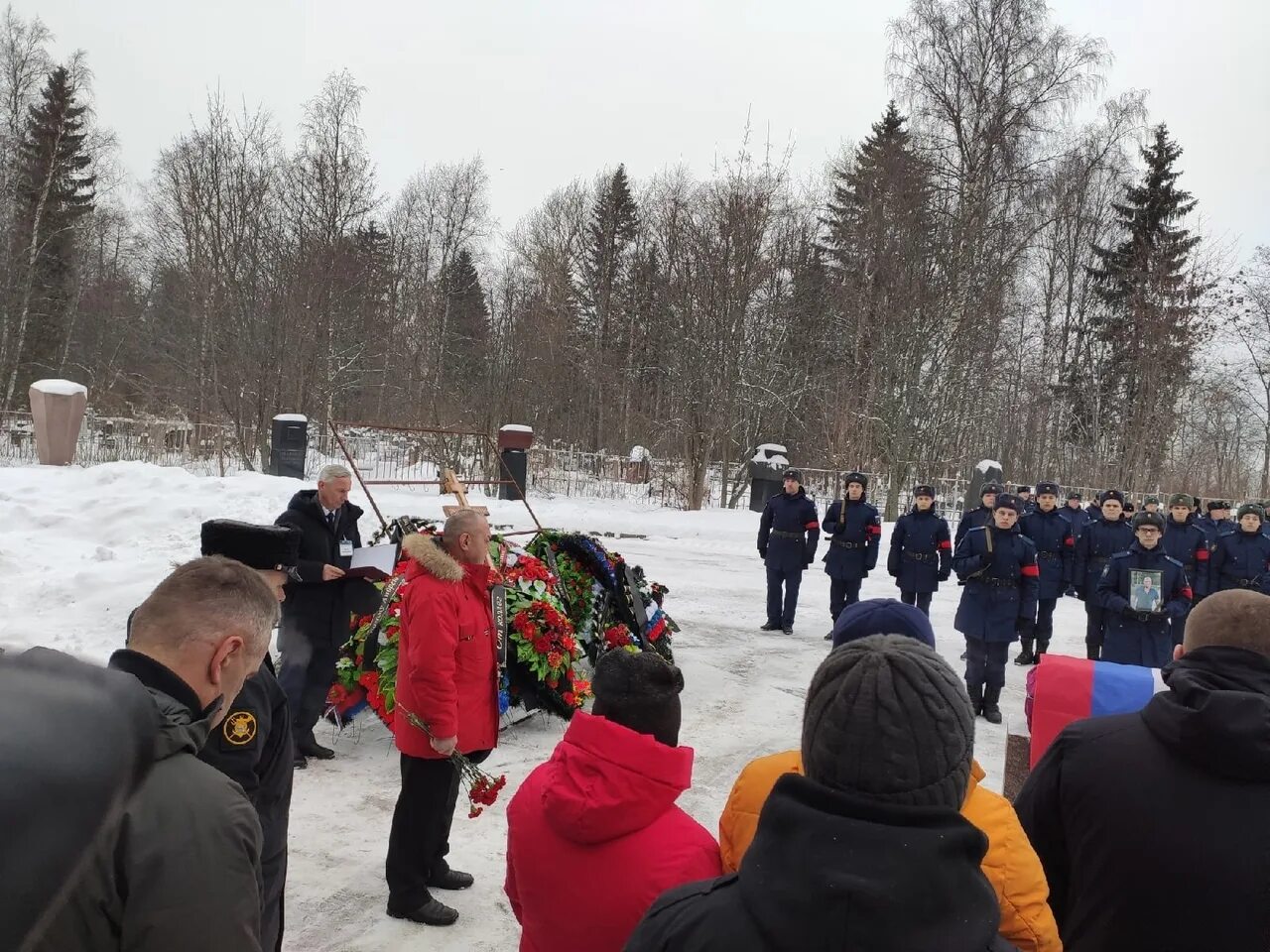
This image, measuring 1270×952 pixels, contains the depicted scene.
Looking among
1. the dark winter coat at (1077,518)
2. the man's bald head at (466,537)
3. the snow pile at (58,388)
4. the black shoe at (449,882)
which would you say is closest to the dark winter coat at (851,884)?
the man's bald head at (466,537)

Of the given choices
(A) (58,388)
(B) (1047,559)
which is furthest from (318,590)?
(A) (58,388)

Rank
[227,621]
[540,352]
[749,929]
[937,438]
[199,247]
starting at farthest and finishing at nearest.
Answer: [540,352]
[199,247]
[937,438]
[227,621]
[749,929]

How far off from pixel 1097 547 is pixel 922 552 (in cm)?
214

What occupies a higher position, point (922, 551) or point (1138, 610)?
point (922, 551)

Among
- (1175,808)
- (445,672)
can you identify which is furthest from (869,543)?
(1175,808)

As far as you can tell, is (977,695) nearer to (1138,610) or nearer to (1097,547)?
(1138,610)

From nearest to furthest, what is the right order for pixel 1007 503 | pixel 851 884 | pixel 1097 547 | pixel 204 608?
pixel 851 884
pixel 204 608
pixel 1007 503
pixel 1097 547

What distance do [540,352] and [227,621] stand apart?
29.1 metres

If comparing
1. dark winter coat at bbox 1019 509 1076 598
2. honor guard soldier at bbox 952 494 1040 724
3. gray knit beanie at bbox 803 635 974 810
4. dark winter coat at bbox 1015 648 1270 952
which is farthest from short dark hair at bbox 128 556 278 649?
dark winter coat at bbox 1019 509 1076 598

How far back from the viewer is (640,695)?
83.0 inches

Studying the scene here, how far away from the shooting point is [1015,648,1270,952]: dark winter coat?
75.1 inches

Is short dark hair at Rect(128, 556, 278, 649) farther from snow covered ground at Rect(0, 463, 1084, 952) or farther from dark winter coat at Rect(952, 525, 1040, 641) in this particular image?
dark winter coat at Rect(952, 525, 1040, 641)

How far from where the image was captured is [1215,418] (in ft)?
106

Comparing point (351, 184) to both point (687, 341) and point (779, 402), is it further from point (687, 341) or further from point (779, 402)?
point (779, 402)
